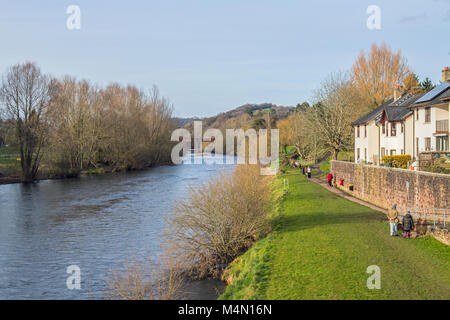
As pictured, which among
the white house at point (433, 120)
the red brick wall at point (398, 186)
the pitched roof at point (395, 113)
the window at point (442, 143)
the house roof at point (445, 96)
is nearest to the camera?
the red brick wall at point (398, 186)

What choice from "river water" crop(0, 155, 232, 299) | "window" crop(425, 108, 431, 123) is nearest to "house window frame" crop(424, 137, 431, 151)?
"window" crop(425, 108, 431, 123)

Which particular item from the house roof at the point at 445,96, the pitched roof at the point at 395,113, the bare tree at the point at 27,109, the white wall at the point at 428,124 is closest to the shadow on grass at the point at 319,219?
the house roof at the point at 445,96

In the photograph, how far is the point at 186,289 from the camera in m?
15.2

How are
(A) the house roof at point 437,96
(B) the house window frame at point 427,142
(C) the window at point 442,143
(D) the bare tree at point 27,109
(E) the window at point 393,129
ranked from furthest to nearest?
1. (D) the bare tree at point 27,109
2. (E) the window at point 393,129
3. (B) the house window frame at point 427,142
4. (C) the window at point 442,143
5. (A) the house roof at point 437,96

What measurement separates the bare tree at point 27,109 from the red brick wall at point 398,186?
3855cm

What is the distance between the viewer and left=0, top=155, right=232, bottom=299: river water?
16.5 metres

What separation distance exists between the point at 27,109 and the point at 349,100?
39248 millimetres

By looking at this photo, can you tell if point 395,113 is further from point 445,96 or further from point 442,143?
point 445,96

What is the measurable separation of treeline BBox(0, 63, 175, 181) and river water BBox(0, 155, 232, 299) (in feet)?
43.8

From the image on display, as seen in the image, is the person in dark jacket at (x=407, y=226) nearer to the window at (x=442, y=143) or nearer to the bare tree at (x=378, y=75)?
the window at (x=442, y=143)

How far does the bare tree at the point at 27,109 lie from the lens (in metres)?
54.0

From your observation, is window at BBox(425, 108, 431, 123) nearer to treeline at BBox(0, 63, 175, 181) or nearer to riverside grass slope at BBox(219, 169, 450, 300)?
riverside grass slope at BBox(219, 169, 450, 300)

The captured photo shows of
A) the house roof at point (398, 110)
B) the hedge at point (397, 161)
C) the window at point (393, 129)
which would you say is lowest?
the hedge at point (397, 161)

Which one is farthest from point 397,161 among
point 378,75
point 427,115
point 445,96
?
point 378,75
